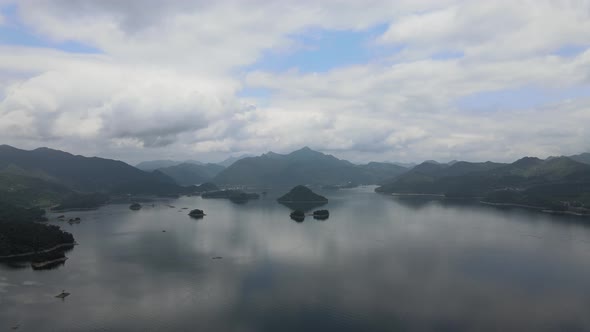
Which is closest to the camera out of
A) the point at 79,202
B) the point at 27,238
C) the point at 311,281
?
the point at 311,281

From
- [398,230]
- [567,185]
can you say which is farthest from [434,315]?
[567,185]

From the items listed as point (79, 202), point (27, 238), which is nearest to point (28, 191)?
point (79, 202)

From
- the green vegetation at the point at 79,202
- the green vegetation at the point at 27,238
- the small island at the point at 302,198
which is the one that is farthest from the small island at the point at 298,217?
the green vegetation at the point at 79,202

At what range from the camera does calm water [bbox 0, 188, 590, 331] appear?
3612 centimetres

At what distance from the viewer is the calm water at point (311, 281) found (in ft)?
119

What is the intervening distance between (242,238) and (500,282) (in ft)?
158

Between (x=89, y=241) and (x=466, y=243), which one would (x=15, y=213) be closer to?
(x=89, y=241)

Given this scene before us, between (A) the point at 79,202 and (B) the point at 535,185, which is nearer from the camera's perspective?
(A) the point at 79,202

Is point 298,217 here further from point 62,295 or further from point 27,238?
point 62,295

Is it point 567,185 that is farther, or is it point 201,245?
point 567,185

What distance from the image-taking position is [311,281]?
4784 centimetres

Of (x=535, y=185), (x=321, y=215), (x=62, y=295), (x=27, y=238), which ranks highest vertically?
(x=535, y=185)

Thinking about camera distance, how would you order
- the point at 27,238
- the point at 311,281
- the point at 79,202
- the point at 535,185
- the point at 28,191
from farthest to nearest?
the point at 535,185 → the point at 79,202 → the point at 28,191 → the point at 27,238 → the point at 311,281

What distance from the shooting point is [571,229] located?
293ft
